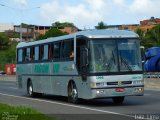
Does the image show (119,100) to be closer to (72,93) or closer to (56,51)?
(72,93)

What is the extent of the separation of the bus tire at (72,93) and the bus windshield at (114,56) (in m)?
1.88

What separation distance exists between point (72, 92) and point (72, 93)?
0.25ft

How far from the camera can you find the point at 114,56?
19312 mm

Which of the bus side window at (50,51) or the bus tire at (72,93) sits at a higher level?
the bus side window at (50,51)

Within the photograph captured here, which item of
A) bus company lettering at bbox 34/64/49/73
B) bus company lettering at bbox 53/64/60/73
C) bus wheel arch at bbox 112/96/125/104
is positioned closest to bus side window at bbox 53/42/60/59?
bus company lettering at bbox 53/64/60/73

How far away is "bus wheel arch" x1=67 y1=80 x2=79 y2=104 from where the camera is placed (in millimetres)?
20750

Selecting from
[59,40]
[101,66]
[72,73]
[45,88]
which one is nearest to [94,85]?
[101,66]

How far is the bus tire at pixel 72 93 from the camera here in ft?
68.1

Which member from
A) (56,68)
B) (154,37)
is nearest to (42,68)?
(56,68)

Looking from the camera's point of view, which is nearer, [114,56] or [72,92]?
[114,56]

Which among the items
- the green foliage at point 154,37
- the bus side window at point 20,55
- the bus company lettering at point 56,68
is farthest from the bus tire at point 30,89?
the green foliage at point 154,37

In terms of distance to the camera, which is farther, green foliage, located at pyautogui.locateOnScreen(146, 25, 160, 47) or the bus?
green foliage, located at pyautogui.locateOnScreen(146, 25, 160, 47)

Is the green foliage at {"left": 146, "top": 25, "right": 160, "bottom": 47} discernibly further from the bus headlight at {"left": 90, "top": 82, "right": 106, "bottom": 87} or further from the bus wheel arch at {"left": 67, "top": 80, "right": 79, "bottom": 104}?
the bus headlight at {"left": 90, "top": 82, "right": 106, "bottom": 87}

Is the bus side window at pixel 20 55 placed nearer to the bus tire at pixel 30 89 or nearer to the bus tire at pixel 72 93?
the bus tire at pixel 30 89
